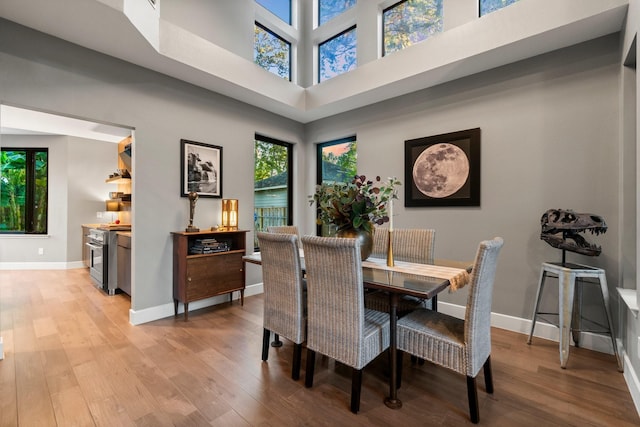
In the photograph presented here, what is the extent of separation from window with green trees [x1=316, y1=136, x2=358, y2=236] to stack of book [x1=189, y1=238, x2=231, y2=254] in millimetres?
1451

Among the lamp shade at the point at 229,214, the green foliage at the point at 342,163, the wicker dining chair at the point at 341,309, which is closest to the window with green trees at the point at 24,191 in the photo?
the lamp shade at the point at 229,214

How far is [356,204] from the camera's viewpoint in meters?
2.10

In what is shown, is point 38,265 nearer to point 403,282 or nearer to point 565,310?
point 403,282

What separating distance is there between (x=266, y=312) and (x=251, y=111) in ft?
9.44

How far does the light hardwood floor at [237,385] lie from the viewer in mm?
1624

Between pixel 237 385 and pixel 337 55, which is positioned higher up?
pixel 337 55

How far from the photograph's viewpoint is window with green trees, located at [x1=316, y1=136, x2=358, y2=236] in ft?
14.1

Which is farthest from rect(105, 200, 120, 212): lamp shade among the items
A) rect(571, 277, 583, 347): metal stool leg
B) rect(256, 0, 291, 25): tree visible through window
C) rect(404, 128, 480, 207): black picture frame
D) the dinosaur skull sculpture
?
rect(571, 277, 583, 347): metal stool leg

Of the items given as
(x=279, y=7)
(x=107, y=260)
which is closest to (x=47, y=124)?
(x=107, y=260)

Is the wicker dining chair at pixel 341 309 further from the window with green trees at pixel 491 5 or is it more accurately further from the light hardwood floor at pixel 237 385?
the window with green trees at pixel 491 5

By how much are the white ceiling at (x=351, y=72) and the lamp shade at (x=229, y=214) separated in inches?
53.6

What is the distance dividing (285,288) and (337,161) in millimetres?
2915

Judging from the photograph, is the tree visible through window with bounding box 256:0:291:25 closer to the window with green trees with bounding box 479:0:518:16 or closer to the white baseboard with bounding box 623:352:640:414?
the window with green trees with bounding box 479:0:518:16

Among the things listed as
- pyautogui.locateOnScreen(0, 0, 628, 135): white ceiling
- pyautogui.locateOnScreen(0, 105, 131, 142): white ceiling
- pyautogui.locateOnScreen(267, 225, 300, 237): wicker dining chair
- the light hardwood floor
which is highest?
pyautogui.locateOnScreen(0, 0, 628, 135): white ceiling
